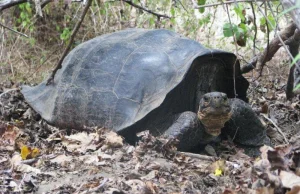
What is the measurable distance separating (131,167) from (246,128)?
1.58 m

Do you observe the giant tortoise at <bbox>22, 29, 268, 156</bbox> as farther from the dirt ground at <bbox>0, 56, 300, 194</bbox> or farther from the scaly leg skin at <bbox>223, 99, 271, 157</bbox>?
the dirt ground at <bbox>0, 56, 300, 194</bbox>

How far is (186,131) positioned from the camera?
4.07 metres

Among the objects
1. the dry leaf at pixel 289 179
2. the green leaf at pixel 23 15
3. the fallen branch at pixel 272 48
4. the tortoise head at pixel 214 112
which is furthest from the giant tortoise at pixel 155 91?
the green leaf at pixel 23 15

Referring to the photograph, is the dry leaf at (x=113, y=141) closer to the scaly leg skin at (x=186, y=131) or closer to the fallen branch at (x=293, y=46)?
the scaly leg skin at (x=186, y=131)

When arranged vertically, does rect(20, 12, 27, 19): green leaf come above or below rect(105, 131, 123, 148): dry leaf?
above

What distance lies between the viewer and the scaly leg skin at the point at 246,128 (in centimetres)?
434

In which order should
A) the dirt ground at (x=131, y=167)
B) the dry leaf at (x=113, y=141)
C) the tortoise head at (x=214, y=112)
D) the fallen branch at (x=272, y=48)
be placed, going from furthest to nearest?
the fallen branch at (x=272, y=48)
the tortoise head at (x=214, y=112)
the dry leaf at (x=113, y=141)
the dirt ground at (x=131, y=167)

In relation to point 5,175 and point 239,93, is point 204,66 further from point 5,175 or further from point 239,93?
point 5,175

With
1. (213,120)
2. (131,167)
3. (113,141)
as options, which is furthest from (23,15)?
(131,167)

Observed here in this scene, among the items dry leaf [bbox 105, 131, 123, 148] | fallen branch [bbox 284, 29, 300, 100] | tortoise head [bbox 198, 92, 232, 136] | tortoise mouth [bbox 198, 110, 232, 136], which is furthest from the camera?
fallen branch [bbox 284, 29, 300, 100]

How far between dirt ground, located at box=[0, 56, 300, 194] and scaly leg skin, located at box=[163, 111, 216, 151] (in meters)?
0.18

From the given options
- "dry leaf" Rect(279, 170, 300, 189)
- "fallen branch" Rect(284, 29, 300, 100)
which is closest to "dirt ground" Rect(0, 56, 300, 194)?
"dry leaf" Rect(279, 170, 300, 189)

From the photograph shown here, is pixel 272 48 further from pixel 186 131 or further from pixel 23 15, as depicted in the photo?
pixel 23 15

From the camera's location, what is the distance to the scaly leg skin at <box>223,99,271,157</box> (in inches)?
171
